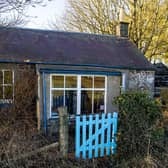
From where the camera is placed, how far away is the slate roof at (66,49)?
26.1 feet

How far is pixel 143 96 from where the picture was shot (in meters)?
4.92

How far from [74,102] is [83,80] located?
3.57 ft

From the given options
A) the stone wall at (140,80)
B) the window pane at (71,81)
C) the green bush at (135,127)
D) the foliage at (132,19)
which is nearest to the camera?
the green bush at (135,127)

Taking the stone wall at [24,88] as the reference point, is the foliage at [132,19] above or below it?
above

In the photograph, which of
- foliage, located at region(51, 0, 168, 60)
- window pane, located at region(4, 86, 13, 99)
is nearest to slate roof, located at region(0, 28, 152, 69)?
window pane, located at region(4, 86, 13, 99)

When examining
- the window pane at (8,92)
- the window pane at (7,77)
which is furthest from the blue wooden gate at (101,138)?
the window pane at (7,77)

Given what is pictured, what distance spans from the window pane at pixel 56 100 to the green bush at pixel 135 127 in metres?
3.44

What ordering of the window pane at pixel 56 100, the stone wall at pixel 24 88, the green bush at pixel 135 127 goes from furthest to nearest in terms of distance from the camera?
1. the window pane at pixel 56 100
2. the stone wall at pixel 24 88
3. the green bush at pixel 135 127

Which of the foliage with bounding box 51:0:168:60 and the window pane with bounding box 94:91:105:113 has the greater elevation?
the foliage with bounding box 51:0:168:60

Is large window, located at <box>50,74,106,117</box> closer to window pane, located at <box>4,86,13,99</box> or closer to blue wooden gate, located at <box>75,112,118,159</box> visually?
window pane, located at <box>4,86,13,99</box>

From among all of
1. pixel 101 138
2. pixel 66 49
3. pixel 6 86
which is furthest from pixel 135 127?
pixel 66 49

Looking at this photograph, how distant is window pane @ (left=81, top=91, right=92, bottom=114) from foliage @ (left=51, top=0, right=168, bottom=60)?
11.1 meters

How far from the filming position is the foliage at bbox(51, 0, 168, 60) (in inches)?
628

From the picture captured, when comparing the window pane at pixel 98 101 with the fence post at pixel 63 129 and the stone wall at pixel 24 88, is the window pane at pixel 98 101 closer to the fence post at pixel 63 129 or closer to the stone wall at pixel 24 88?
the stone wall at pixel 24 88
